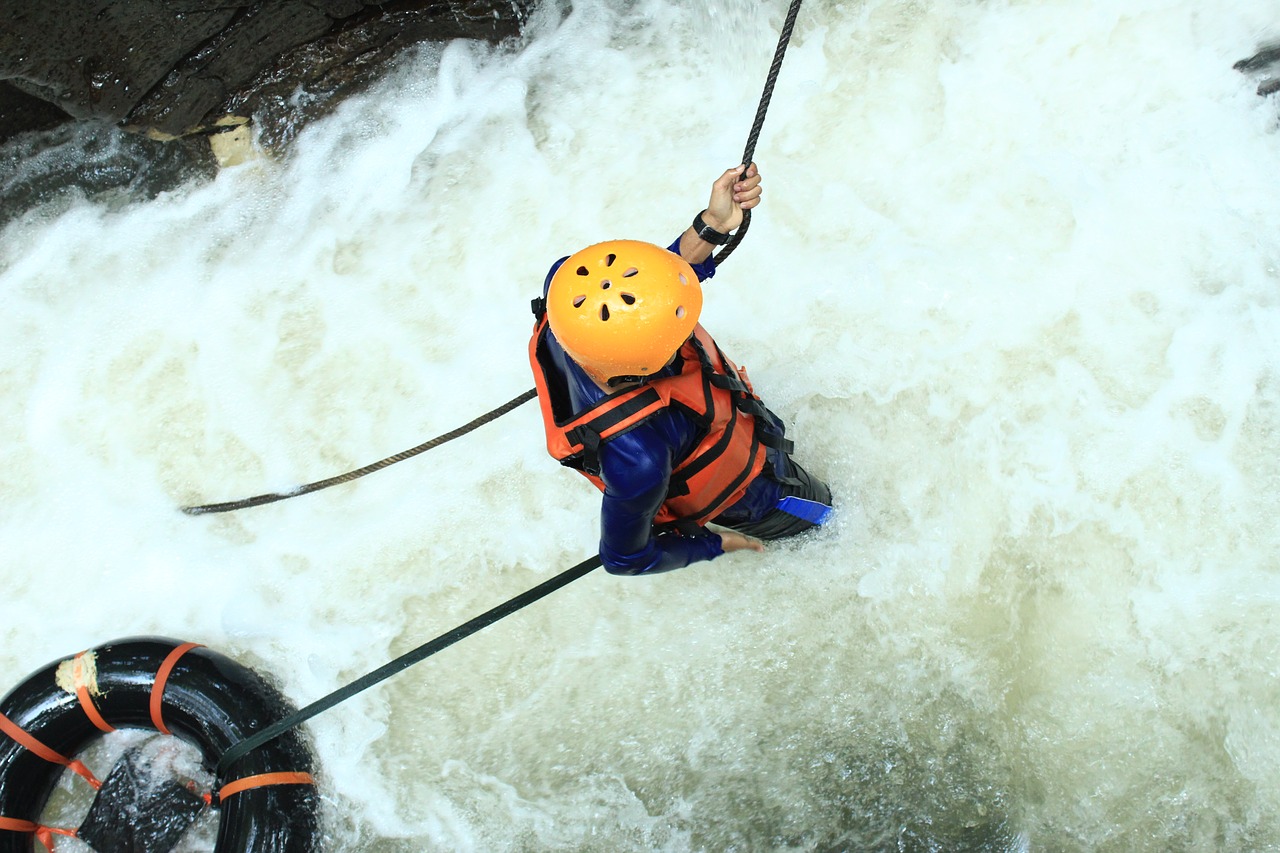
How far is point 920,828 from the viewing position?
118 inches

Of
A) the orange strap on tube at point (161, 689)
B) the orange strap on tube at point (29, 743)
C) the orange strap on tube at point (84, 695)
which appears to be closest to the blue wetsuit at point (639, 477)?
the orange strap on tube at point (161, 689)

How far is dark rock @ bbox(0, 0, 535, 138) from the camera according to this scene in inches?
133

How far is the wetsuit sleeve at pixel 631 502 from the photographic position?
183cm

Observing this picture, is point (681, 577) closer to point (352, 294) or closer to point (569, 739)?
point (569, 739)

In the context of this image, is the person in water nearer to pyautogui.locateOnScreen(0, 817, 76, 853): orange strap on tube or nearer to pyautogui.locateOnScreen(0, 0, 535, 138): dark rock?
pyautogui.locateOnScreen(0, 817, 76, 853): orange strap on tube

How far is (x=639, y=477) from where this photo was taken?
1828 millimetres

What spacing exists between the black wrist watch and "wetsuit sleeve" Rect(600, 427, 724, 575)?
0.72 m

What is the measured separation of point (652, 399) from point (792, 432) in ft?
5.10

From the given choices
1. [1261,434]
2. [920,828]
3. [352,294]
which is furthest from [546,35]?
[920,828]

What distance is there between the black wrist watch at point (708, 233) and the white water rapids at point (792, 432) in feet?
3.86

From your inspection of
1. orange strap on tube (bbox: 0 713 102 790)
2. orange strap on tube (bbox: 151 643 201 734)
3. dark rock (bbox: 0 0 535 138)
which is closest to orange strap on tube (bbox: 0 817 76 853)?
orange strap on tube (bbox: 0 713 102 790)

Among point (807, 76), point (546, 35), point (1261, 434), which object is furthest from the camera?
point (546, 35)

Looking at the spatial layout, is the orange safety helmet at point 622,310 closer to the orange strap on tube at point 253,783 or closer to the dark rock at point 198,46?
the orange strap on tube at point 253,783

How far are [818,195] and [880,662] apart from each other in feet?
6.52
